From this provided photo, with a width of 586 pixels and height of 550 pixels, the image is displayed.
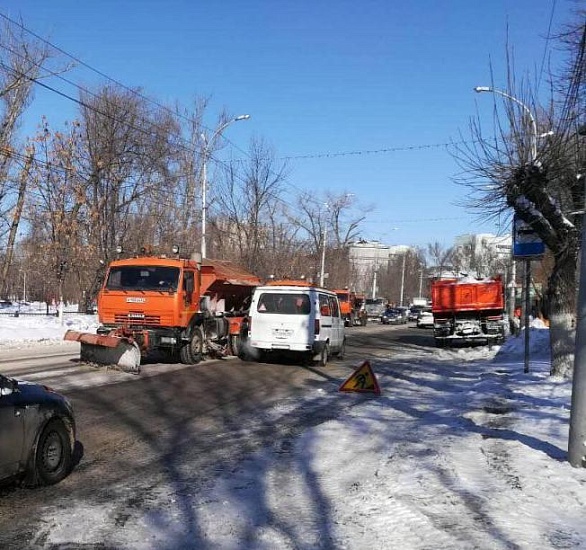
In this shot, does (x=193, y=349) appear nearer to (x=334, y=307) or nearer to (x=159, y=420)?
(x=334, y=307)

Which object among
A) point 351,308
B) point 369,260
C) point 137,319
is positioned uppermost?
point 369,260

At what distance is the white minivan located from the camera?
16.5m

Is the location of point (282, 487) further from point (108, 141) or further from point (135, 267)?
point (108, 141)

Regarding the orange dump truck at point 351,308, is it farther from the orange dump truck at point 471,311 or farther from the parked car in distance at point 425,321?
the orange dump truck at point 471,311

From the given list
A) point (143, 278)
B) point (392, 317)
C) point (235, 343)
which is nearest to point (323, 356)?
point (235, 343)

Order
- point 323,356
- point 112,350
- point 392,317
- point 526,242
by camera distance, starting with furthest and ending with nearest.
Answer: point 392,317, point 323,356, point 112,350, point 526,242

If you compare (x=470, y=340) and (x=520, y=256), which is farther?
(x=470, y=340)

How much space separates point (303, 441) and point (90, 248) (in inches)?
1082

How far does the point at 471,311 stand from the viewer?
27703 millimetres

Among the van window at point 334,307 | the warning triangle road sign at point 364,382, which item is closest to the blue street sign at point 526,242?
the warning triangle road sign at point 364,382

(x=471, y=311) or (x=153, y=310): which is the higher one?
(x=153, y=310)

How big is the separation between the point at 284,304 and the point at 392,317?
47.6 meters

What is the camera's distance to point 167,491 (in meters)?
5.88

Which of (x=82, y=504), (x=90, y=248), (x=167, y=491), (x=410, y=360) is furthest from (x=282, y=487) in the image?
(x=90, y=248)
